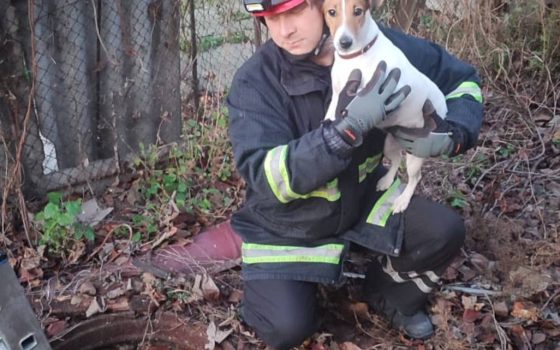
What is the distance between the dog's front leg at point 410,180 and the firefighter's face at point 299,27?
58 cm

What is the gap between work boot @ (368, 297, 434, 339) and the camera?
2.64m

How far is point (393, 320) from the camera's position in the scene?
2.71 metres

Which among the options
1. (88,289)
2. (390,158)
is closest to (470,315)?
(390,158)

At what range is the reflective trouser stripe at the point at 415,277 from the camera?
2.60m

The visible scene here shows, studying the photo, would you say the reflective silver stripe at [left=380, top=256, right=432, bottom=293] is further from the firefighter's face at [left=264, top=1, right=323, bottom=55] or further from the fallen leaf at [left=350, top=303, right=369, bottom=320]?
the firefighter's face at [left=264, top=1, right=323, bottom=55]

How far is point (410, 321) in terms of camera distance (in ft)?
8.74

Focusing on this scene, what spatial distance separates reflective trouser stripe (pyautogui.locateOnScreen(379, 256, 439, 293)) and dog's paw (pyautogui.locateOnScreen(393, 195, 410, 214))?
0.24m

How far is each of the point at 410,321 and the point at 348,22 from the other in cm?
137

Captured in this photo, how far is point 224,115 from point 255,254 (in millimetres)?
1516

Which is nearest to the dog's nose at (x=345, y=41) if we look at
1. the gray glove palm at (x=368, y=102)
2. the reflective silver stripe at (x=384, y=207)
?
the gray glove palm at (x=368, y=102)

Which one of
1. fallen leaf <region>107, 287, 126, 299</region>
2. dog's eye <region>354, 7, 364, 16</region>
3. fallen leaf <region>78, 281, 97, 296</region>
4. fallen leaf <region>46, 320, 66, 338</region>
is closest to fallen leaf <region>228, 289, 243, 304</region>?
fallen leaf <region>107, 287, 126, 299</region>

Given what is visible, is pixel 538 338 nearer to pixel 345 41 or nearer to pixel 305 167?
→ pixel 305 167

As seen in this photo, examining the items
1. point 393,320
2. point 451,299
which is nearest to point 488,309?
point 451,299

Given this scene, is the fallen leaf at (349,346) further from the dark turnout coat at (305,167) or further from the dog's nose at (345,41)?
the dog's nose at (345,41)
